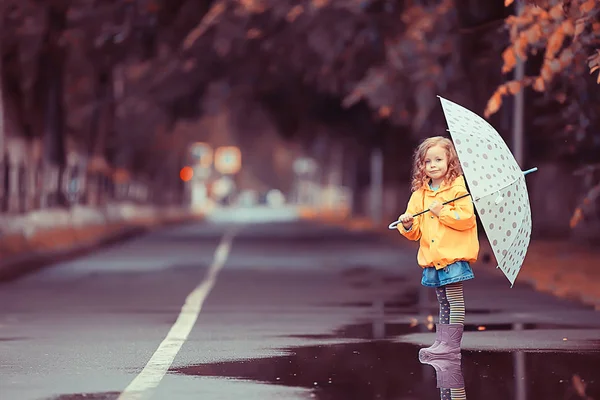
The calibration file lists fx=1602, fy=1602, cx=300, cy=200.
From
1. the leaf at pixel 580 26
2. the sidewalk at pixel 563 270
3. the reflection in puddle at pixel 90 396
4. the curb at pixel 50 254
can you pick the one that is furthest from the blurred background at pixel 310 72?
the reflection in puddle at pixel 90 396

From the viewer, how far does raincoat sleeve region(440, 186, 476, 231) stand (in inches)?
480

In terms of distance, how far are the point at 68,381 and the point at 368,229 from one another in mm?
51521

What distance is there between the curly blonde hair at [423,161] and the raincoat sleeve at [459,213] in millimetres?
128

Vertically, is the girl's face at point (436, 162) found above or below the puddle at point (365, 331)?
above

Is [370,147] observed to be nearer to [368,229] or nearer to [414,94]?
[368,229]

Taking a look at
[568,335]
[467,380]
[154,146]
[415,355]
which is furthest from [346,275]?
[154,146]

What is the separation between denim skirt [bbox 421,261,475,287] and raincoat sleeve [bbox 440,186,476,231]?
29cm

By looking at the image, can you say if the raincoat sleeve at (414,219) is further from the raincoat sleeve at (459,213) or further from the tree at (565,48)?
the tree at (565,48)

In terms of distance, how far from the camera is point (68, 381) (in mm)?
11094

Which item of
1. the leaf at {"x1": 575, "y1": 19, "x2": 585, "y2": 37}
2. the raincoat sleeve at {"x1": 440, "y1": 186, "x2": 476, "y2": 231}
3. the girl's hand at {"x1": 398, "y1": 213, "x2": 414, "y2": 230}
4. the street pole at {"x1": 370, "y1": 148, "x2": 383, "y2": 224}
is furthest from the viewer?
the street pole at {"x1": 370, "y1": 148, "x2": 383, "y2": 224}

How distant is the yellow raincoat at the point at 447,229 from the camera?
40.2ft

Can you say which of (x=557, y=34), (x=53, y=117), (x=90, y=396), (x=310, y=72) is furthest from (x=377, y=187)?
(x=90, y=396)

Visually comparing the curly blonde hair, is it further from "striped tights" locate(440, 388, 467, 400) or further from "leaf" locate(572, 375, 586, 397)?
"striped tights" locate(440, 388, 467, 400)

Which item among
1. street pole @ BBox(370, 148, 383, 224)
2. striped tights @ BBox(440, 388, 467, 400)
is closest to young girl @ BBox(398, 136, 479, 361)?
striped tights @ BBox(440, 388, 467, 400)
